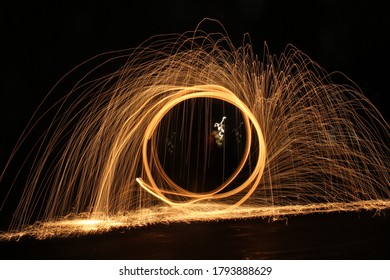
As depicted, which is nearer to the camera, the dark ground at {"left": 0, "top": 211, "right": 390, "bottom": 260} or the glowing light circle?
the dark ground at {"left": 0, "top": 211, "right": 390, "bottom": 260}

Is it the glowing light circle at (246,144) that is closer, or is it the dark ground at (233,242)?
the dark ground at (233,242)

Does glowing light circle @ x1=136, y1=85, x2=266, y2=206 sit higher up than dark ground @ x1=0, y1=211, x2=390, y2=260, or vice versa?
glowing light circle @ x1=136, y1=85, x2=266, y2=206

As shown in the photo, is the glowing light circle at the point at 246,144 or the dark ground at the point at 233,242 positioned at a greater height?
the glowing light circle at the point at 246,144

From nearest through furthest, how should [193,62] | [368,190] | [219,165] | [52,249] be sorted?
[52,249], [193,62], [368,190], [219,165]

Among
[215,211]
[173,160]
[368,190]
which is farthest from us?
[173,160]

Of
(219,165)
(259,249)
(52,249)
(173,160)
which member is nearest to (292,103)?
(259,249)

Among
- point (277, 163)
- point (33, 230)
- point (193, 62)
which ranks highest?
point (193, 62)

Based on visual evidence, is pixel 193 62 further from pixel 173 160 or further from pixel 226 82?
pixel 173 160

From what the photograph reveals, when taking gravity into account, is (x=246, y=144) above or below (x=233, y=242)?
above
